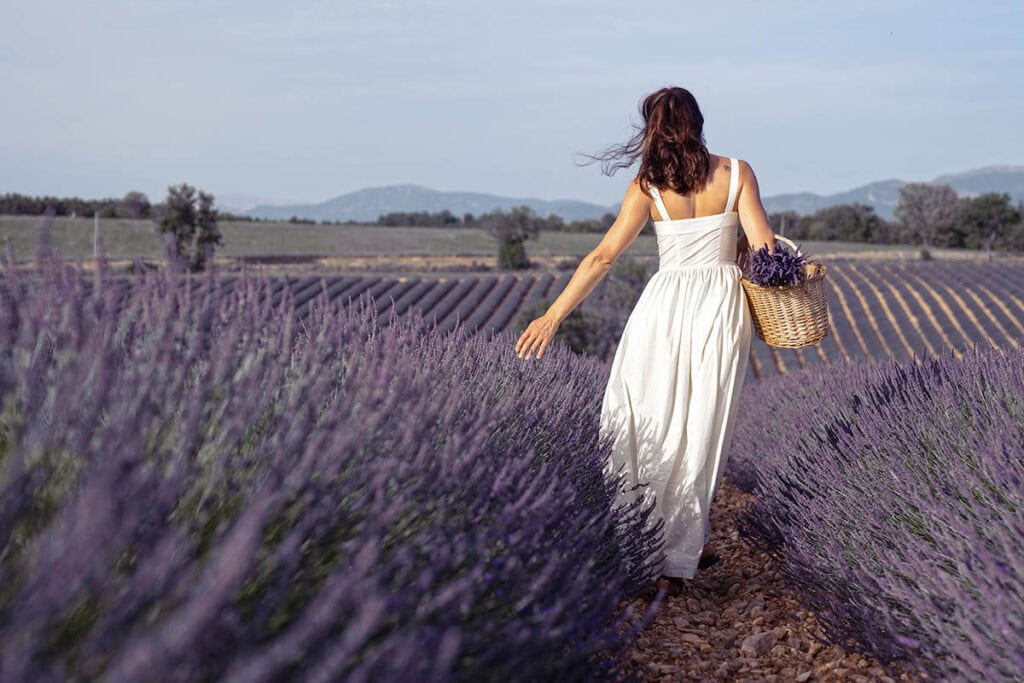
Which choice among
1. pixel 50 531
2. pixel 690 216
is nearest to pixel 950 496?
pixel 690 216

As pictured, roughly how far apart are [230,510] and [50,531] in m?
0.29

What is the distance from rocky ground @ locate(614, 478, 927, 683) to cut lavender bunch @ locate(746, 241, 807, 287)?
45.1 inches

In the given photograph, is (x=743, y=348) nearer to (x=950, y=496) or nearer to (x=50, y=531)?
(x=950, y=496)

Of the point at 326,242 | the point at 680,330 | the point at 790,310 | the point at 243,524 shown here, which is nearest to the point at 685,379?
the point at 680,330

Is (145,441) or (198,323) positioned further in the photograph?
(198,323)

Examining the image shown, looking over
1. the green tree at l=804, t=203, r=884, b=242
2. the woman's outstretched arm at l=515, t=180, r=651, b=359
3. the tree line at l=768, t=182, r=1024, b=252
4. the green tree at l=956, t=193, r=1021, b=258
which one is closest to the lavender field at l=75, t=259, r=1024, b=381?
the woman's outstretched arm at l=515, t=180, r=651, b=359

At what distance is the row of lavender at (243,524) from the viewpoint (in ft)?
3.84

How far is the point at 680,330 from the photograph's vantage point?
12.2 ft

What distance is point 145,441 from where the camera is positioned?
5.71ft

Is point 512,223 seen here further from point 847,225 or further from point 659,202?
point 659,202

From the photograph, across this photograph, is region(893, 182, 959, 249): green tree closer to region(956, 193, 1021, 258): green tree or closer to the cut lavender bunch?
region(956, 193, 1021, 258): green tree

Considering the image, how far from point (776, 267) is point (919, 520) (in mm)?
1129

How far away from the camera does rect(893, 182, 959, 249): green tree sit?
8250 cm

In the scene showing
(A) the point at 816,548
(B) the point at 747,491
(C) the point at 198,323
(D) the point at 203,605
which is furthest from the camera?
(B) the point at 747,491
